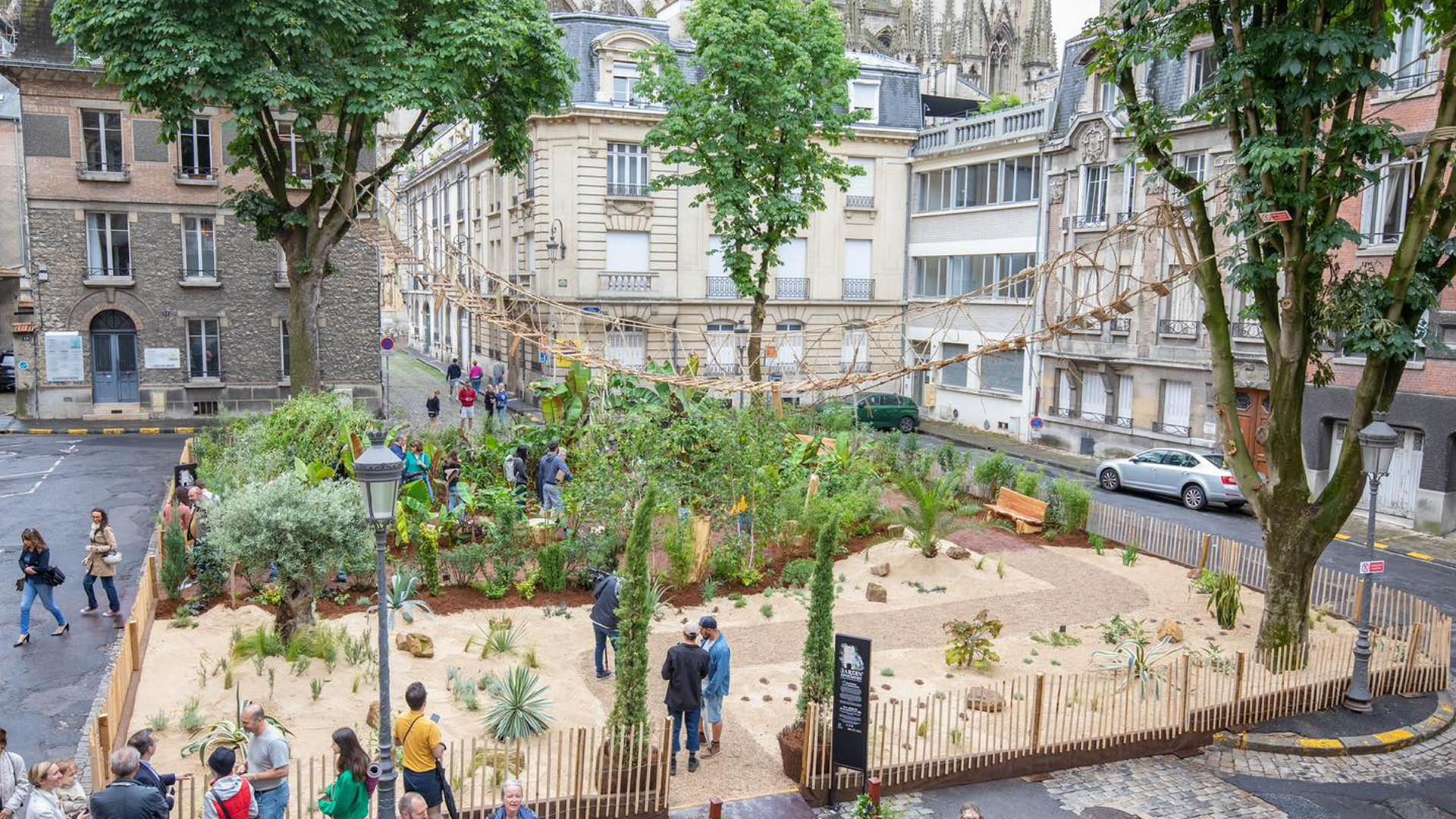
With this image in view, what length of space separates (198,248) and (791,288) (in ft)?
66.0

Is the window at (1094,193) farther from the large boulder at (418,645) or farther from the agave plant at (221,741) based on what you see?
the agave plant at (221,741)

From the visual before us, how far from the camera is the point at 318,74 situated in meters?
23.2

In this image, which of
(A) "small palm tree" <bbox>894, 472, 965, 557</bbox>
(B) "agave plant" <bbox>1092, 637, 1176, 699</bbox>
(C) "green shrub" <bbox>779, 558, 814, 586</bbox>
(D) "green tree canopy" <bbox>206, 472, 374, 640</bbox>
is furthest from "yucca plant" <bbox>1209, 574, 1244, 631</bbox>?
(D) "green tree canopy" <bbox>206, 472, 374, 640</bbox>

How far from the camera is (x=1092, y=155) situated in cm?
3256

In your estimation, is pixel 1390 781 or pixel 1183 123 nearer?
pixel 1390 781

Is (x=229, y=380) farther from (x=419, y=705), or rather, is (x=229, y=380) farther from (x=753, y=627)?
(x=419, y=705)

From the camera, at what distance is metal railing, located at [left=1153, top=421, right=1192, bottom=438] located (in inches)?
1197

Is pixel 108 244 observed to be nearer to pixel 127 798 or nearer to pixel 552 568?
pixel 552 568

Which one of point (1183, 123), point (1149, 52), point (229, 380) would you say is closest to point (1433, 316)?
point (1183, 123)

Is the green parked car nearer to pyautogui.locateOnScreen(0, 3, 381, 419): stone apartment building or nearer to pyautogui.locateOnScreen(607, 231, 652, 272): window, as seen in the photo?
pyautogui.locateOnScreen(607, 231, 652, 272): window

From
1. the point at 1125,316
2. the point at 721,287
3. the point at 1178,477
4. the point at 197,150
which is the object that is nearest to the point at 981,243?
the point at 1125,316

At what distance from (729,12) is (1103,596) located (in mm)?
16870

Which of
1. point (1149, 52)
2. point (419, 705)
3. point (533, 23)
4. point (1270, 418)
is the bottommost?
point (419, 705)

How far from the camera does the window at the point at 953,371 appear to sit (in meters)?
39.7
